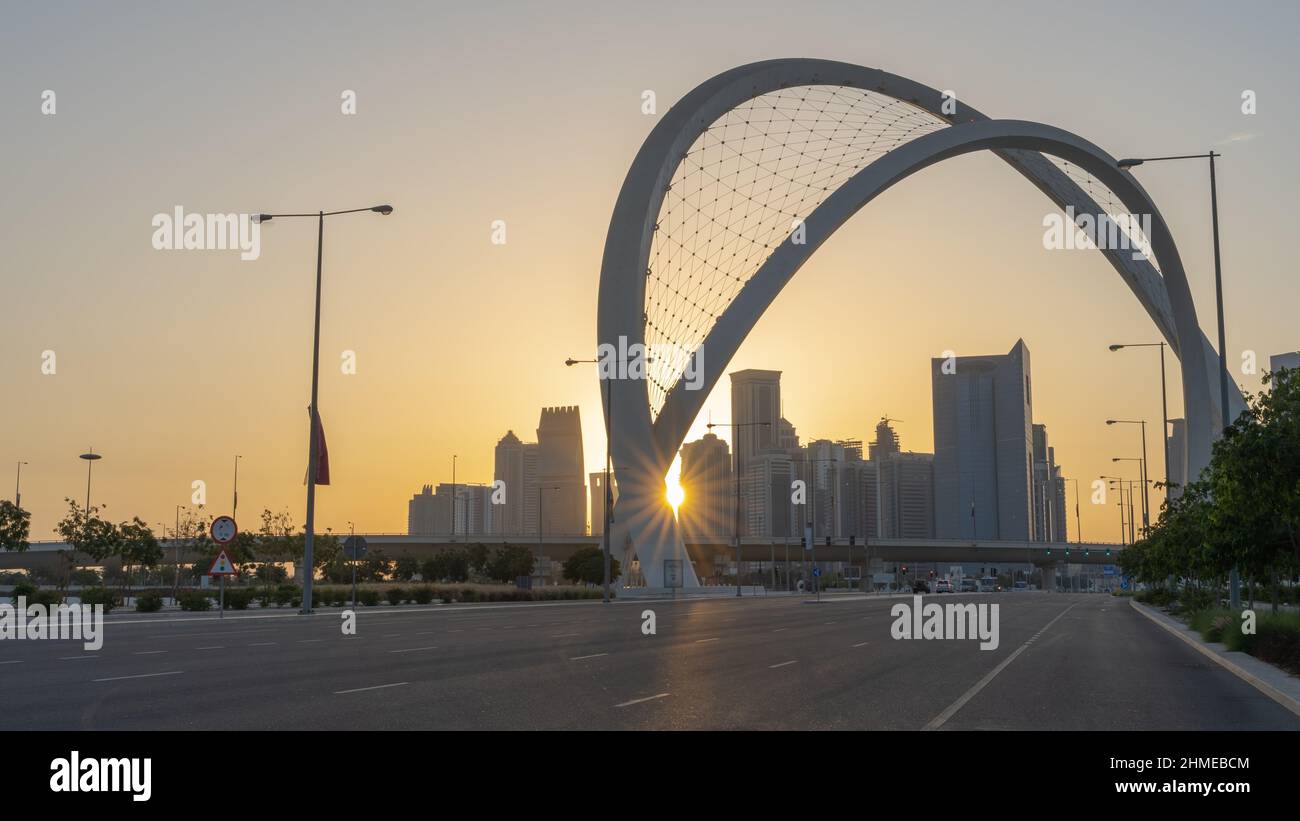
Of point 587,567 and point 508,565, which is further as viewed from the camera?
point 508,565

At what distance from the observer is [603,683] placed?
56.9ft

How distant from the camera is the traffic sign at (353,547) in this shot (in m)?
44.2

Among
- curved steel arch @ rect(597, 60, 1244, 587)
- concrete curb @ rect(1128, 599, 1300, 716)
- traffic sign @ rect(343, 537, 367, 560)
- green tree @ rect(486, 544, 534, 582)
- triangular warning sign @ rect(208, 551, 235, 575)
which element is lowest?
green tree @ rect(486, 544, 534, 582)

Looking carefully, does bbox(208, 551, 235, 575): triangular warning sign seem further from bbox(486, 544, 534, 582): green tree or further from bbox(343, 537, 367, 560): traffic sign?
bbox(486, 544, 534, 582): green tree

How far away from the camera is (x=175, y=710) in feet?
43.3

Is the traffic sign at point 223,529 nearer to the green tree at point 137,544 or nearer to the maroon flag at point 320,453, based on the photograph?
the maroon flag at point 320,453

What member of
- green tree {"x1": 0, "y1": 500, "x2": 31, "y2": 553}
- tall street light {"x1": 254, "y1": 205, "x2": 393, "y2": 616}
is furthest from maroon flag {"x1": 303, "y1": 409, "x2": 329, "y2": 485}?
green tree {"x1": 0, "y1": 500, "x2": 31, "y2": 553}

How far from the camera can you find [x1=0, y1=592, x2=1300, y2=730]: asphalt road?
515 inches

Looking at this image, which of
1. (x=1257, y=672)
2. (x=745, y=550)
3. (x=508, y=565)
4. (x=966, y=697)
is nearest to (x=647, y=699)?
(x=966, y=697)

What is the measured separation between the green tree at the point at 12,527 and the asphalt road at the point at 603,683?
29.6 meters

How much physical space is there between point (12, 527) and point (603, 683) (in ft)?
161

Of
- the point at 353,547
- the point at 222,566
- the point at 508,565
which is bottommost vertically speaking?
the point at 508,565

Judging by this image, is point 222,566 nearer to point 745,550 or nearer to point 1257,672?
point 1257,672

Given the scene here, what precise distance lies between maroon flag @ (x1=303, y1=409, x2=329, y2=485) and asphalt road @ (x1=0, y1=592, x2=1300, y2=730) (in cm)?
1210
